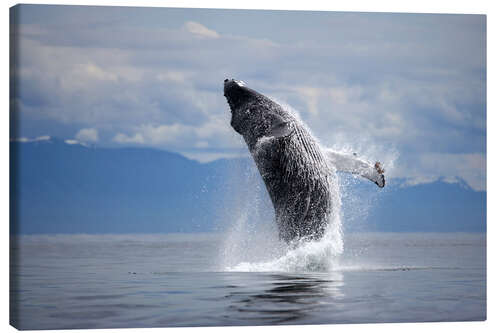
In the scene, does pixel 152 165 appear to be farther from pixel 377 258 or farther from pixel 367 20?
pixel 367 20

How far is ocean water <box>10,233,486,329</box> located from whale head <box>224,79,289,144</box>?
7.56ft

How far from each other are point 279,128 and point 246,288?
3716 millimetres

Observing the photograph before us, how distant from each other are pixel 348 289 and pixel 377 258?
6696 mm

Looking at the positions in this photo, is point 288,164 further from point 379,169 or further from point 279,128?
point 379,169

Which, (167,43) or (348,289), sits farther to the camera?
(167,43)

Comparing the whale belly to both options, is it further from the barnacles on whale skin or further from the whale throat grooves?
the barnacles on whale skin

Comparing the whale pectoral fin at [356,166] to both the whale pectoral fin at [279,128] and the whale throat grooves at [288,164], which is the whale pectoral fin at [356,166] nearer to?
the whale throat grooves at [288,164]

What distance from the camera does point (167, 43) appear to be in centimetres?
1673

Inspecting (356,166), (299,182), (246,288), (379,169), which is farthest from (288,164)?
(246,288)

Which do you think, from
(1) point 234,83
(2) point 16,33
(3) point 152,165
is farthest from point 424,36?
(3) point 152,165

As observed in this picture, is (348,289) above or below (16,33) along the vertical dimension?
below

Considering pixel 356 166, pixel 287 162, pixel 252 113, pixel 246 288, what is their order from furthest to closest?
1. pixel 356 166
2. pixel 252 113
3. pixel 287 162
4. pixel 246 288

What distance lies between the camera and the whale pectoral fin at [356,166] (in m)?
17.4

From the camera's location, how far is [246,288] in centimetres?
1403
